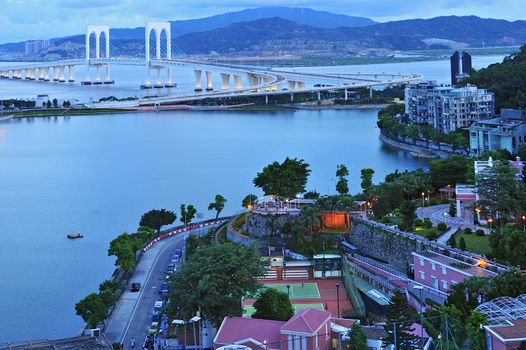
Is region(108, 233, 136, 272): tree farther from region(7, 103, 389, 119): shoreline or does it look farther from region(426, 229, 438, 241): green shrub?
region(7, 103, 389, 119): shoreline

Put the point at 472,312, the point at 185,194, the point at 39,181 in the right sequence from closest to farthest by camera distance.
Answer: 1. the point at 472,312
2. the point at 185,194
3. the point at 39,181

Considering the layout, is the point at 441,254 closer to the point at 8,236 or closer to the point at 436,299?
the point at 436,299

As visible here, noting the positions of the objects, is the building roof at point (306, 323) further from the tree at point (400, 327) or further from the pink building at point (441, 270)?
the pink building at point (441, 270)

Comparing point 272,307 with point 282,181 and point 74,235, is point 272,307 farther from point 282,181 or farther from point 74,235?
point 74,235

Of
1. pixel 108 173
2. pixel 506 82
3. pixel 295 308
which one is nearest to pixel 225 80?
pixel 506 82

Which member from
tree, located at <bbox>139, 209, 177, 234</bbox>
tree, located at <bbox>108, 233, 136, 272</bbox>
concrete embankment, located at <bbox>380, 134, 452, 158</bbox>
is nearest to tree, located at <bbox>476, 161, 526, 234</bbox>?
tree, located at <bbox>108, 233, 136, 272</bbox>

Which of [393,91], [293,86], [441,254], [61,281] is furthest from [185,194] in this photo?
[293,86]

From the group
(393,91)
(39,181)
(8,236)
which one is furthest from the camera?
(393,91)

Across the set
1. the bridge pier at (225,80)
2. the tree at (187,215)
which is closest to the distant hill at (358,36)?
the bridge pier at (225,80)
